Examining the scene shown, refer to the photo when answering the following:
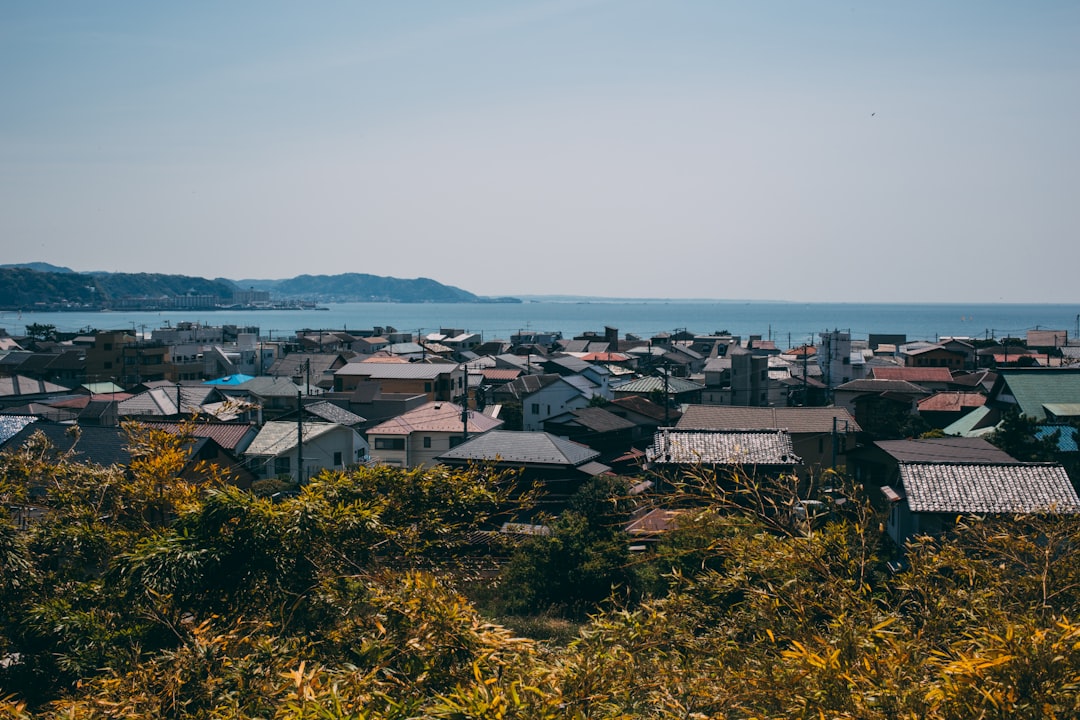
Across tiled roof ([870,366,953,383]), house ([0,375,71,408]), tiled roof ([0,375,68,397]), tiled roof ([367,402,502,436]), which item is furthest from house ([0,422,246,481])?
tiled roof ([870,366,953,383])

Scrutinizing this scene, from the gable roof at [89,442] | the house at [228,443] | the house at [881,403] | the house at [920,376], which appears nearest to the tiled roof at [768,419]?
the house at [881,403]

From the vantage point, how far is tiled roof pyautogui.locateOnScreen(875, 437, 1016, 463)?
1688cm

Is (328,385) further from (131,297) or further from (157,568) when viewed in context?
(131,297)

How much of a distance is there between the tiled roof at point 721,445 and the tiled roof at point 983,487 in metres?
3.10

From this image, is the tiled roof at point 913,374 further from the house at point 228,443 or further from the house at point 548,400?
the house at point 228,443

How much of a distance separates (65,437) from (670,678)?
18906mm

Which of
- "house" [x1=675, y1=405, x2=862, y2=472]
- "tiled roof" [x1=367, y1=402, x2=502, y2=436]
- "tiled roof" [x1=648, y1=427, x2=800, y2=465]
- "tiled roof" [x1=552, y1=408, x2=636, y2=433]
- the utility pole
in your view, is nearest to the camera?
"tiled roof" [x1=648, y1=427, x2=800, y2=465]

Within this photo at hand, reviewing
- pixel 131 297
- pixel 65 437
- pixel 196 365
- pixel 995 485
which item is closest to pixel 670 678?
pixel 995 485

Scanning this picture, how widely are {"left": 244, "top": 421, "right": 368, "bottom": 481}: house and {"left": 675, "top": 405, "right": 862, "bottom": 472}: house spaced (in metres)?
10.0

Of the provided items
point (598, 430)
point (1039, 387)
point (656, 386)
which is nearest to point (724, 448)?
point (598, 430)

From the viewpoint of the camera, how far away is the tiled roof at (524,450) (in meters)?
20.0

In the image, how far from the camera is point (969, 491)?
44.1ft

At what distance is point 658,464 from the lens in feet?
55.9

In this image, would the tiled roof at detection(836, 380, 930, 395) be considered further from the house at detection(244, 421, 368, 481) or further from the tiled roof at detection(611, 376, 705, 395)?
the house at detection(244, 421, 368, 481)
